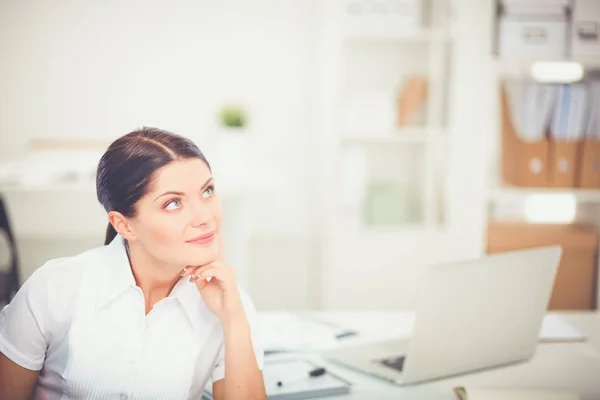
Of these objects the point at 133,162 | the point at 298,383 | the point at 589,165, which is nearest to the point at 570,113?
the point at 589,165

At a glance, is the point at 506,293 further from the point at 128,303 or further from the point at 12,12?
the point at 12,12

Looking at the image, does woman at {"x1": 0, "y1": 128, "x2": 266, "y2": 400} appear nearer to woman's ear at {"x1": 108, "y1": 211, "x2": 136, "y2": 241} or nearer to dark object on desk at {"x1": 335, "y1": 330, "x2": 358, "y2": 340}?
woman's ear at {"x1": 108, "y1": 211, "x2": 136, "y2": 241}

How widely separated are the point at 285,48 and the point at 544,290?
2.40 metres

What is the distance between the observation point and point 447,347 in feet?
4.00

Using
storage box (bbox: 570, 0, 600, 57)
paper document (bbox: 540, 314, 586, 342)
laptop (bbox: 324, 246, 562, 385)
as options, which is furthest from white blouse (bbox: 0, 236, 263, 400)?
storage box (bbox: 570, 0, 600, 57)

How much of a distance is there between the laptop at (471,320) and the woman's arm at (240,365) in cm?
25

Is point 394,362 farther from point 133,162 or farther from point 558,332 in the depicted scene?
point 133,162

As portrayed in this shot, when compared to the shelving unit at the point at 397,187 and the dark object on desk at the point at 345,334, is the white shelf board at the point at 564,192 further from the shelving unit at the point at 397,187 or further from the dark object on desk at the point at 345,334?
the dark object on desk at the point at 345,334

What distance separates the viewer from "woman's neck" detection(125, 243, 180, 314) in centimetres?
108

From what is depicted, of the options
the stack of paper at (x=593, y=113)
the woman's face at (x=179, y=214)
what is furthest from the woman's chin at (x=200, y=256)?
the stack of paper at (x=593, y=113)

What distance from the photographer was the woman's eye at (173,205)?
1.00 metres

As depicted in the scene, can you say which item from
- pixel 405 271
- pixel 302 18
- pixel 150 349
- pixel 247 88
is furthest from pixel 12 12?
pixel 150 349

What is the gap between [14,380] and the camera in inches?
41.0

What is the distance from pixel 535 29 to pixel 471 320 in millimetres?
1833
